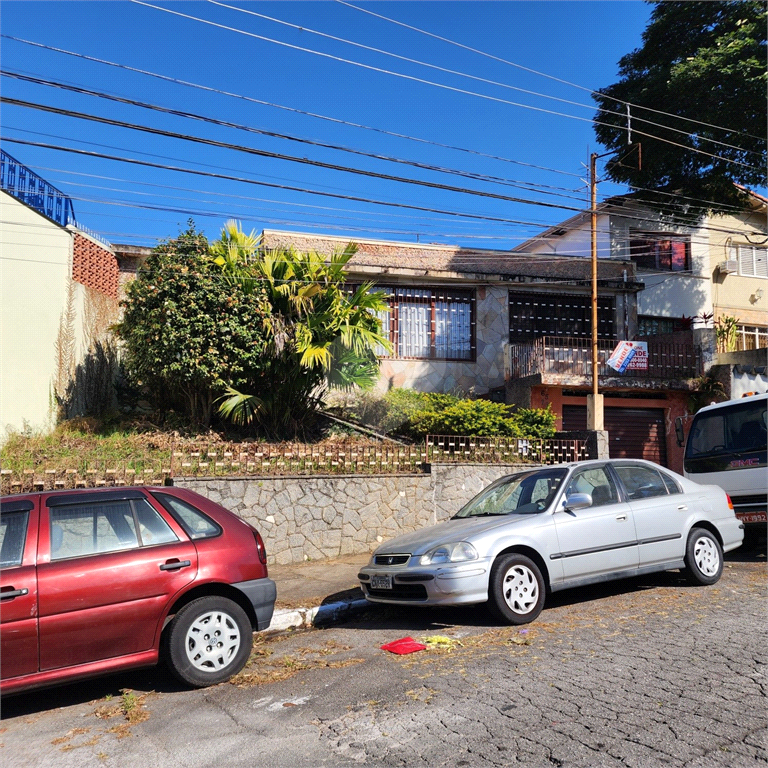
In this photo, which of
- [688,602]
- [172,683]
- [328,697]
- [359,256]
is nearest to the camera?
[328,697]

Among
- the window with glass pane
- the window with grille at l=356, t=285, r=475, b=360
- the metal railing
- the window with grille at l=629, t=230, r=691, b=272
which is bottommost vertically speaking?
the window with glass pane

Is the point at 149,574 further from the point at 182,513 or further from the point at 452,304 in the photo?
the point at 452,304

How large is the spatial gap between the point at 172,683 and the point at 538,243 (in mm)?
22988

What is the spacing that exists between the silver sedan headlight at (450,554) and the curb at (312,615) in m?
1.47

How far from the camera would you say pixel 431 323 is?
20.0 metres

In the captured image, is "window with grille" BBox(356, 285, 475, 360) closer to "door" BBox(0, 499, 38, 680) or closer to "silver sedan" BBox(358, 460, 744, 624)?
"silver sedan" BBox(358, 460, 744, 624)

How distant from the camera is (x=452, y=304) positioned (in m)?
20.3

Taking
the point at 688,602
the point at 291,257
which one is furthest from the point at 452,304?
the point at 688,602

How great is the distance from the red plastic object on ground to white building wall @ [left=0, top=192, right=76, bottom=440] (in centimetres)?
945

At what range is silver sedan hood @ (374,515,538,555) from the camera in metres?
6.90

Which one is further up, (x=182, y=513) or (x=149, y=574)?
(x=182, y=513)

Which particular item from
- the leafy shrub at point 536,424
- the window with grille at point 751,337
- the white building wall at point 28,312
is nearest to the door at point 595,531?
the leafy shrub at point 536,424

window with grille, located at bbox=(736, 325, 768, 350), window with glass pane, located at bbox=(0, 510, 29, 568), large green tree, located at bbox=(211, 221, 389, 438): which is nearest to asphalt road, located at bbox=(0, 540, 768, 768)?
window with glass pane, located at bbox=(0, 510, 29, 568)

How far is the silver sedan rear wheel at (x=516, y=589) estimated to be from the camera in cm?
659
